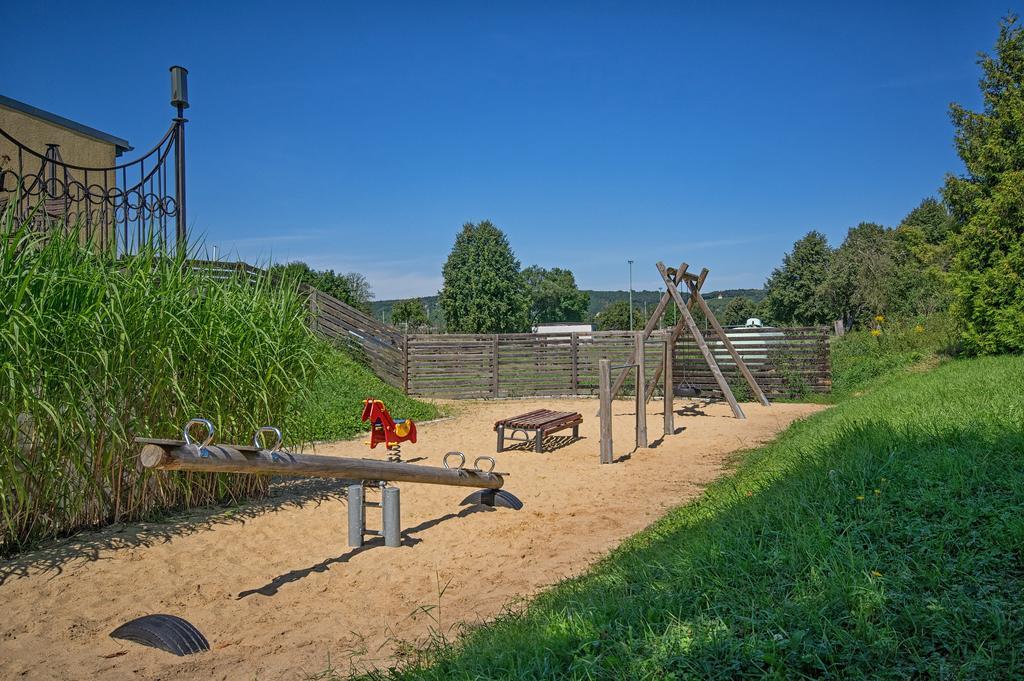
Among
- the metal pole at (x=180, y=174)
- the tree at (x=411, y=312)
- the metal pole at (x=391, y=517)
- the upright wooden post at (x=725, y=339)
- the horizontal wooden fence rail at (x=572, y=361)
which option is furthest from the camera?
the tree at (x=411, y=312)

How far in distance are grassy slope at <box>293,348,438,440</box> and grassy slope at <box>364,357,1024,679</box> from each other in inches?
229

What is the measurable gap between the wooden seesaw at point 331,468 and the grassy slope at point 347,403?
123 inches

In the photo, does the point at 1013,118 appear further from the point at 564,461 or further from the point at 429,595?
the point at 429,595

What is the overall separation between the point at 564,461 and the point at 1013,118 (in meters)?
10.6

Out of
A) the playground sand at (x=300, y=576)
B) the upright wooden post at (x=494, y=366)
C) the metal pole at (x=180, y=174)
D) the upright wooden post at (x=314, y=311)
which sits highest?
the metal pole at (x=180, y=174)

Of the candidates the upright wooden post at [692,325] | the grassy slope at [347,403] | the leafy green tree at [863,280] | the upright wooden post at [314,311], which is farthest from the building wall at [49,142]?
the leafy green tree at [863,280]

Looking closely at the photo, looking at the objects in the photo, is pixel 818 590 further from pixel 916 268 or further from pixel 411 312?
pixel 411 312

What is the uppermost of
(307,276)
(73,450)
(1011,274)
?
(307,276)

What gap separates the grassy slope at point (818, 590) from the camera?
2.26 meters

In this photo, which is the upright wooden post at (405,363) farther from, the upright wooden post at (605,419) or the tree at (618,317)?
the tree at (618,317)

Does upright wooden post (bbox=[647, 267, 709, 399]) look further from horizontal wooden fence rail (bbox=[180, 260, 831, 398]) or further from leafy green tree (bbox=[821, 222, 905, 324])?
leafy green tree (bbox=[821, 222, 905, 324])

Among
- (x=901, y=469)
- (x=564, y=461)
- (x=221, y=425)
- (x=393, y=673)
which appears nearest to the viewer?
(x=393, y=673)

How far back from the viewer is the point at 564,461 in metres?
8.63

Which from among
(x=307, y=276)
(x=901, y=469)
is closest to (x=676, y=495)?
(x=901, y=469)
